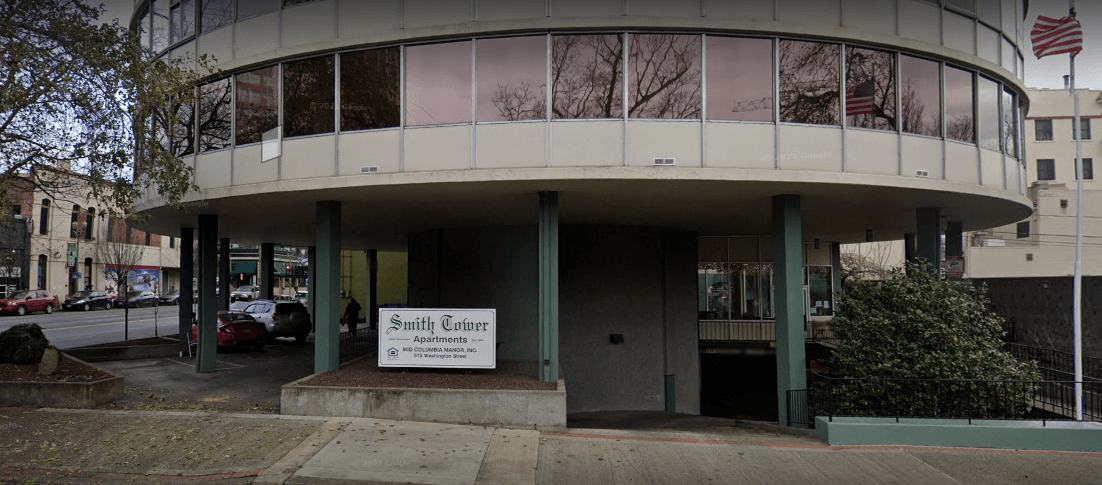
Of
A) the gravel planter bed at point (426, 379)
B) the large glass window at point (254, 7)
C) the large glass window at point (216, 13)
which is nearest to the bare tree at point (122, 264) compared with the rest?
the large glass window at point (216, 13)

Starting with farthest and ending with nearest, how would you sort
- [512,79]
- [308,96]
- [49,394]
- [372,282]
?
[372,282] < [308,96] < [512,79] < [49,394]

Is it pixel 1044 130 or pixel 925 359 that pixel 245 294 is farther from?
pixel 1044 130

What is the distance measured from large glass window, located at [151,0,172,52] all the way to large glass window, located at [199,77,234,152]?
2693mm

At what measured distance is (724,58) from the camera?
488 inches

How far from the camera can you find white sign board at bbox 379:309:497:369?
1287 cm

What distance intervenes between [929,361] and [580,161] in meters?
6.83

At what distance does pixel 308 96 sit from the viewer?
1347cm

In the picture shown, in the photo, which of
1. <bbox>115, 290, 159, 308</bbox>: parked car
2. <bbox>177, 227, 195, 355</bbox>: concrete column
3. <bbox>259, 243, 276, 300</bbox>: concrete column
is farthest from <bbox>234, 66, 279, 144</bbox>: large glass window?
<bbox>115, 290, 159, 308</bbox>: parked car

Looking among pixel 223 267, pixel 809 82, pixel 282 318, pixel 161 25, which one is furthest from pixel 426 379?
pixel 282 318

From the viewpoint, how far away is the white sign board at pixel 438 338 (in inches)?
507

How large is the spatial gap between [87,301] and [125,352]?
3086 cm

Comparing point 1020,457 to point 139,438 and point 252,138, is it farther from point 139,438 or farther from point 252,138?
point 252,138

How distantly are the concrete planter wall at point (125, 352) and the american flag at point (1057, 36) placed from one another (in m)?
23.8

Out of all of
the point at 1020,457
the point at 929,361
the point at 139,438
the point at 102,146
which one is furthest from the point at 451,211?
the point at 1020,457
